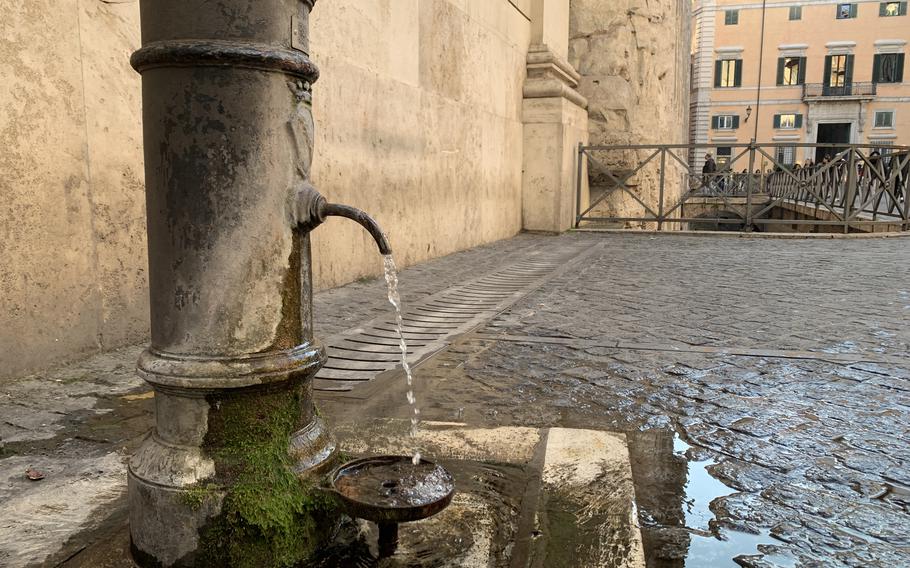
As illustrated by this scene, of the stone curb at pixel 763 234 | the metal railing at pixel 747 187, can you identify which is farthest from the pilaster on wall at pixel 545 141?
the metal railing at pixel 747 187

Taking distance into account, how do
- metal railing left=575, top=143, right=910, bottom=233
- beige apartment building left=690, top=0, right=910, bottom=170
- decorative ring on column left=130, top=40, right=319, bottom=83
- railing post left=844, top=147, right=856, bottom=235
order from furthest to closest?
1. beige apartment building left=690, top=0, right=910, bottom=170
2. metal railing left=575, top=143, right=910, bottom=233
3. railing post left=844, top=147, right=856, bottom=235
4. decorative ring on column left=130, top=40, right=319, bottom=83

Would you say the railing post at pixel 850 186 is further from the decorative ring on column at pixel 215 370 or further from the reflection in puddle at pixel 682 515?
the decorative ring on column at pixel 215 370

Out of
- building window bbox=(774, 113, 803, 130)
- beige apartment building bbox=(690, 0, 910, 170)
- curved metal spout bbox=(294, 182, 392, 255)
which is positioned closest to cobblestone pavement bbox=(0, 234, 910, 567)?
curved metal spout bbox=(294, 182, 392, 255)

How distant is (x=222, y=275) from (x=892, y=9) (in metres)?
57.3

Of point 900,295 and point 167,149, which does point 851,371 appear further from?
point 167,149

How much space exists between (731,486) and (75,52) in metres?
3.20

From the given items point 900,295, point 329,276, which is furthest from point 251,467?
point 900,295

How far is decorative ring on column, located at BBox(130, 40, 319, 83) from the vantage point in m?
1.39

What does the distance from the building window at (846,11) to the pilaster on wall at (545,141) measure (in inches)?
1850

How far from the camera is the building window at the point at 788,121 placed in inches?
1955

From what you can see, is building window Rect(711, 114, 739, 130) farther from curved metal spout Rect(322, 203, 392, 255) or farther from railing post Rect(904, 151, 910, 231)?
curved metal spout Rect(322, 203, 392, 255)

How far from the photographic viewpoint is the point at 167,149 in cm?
145

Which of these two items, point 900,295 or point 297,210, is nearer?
point 297,210

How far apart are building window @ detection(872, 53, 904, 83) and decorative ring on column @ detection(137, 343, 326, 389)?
183 feet
